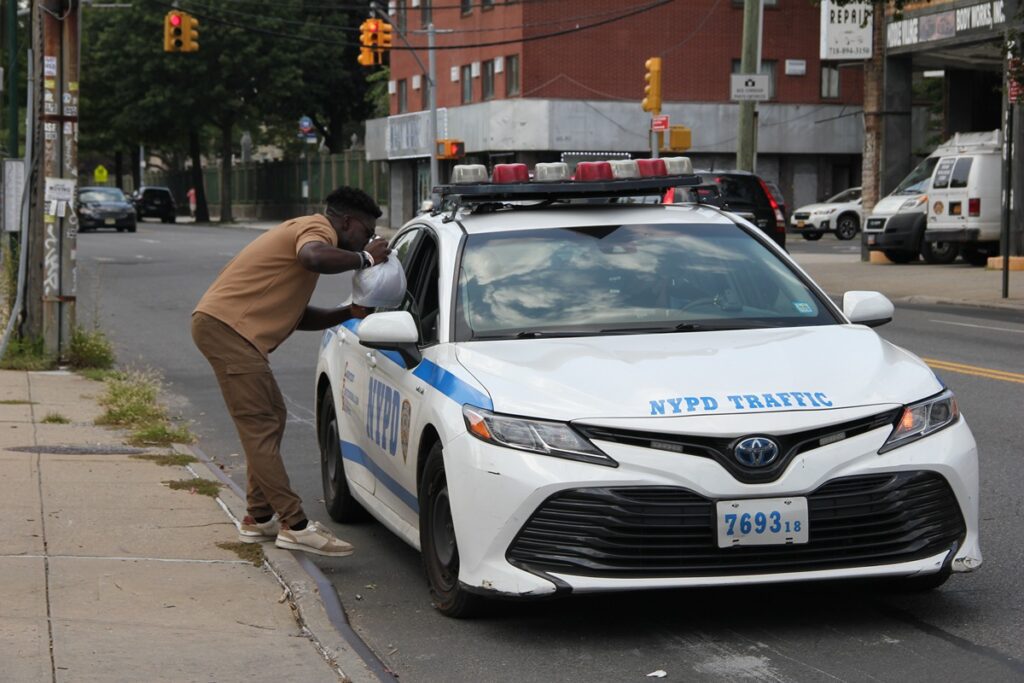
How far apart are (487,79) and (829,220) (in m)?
14.1

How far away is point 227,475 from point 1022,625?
5.38 metres

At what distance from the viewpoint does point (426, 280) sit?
7523 millimetres

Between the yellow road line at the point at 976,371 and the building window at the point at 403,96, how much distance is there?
167ft

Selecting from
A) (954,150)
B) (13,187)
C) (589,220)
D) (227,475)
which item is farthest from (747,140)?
(589,220)

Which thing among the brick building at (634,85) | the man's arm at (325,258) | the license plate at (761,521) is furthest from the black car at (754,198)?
the brick building at (634,85)

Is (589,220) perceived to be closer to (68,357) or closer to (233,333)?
(233,333)

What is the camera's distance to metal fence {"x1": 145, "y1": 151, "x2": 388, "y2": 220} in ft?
224

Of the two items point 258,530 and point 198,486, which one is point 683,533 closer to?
point 258,530

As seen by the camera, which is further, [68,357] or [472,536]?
[68,357]

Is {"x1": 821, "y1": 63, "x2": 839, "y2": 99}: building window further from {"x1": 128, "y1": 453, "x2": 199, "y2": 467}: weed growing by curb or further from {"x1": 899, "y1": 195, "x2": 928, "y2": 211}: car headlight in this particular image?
{"x1": 128, "y1": 453, "x2": 199, "y2": 467}: weed growing by curb

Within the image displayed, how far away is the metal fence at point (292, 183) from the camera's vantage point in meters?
68.3

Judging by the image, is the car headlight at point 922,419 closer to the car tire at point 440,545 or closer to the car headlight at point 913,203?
the car tire at point 440,545

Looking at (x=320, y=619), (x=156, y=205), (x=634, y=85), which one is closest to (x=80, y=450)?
(x=320, y=619)

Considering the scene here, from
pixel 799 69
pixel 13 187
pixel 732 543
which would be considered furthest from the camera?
pixel 799 69
